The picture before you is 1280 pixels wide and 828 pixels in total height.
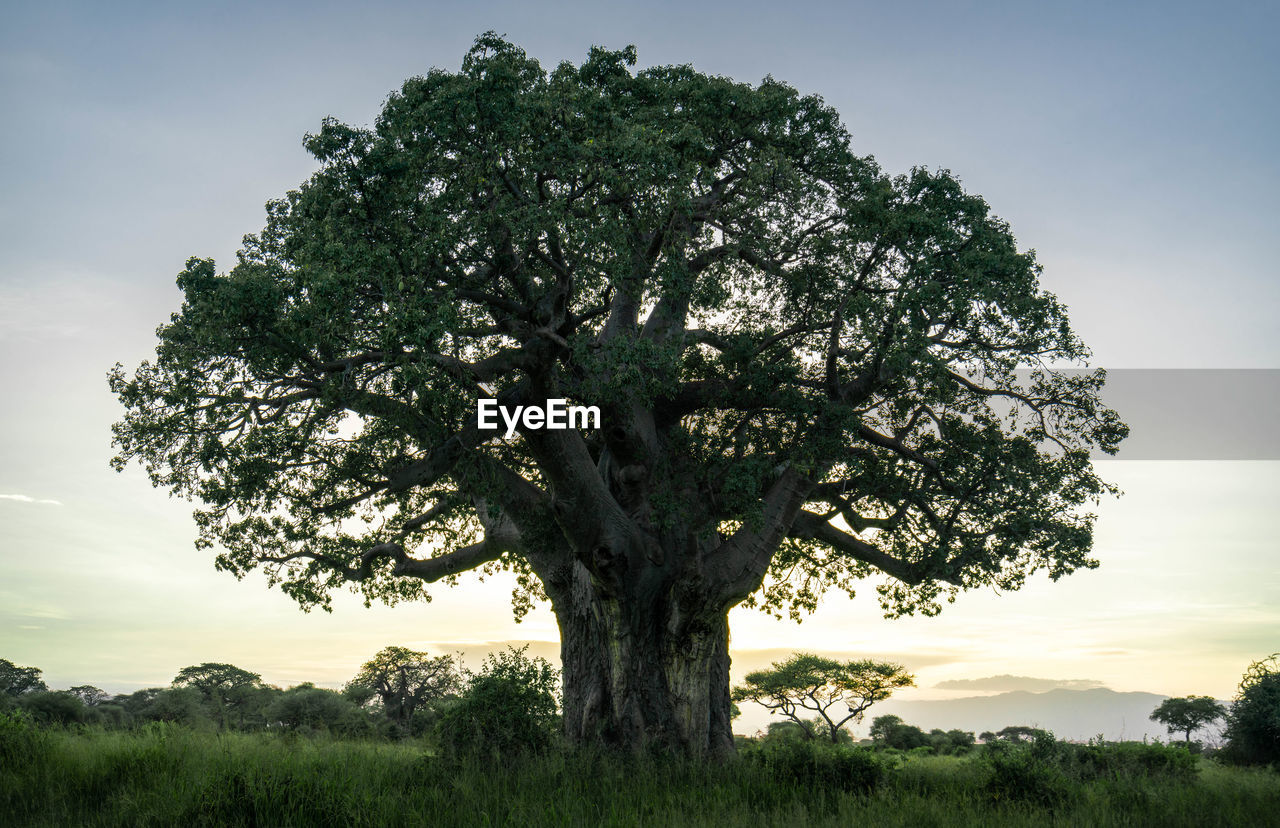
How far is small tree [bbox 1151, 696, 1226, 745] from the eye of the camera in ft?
95.1

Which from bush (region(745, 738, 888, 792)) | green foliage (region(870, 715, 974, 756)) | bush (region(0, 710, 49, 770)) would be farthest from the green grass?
green foliage (region(870, 715, 974, 756))

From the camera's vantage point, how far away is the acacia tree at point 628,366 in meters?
11.2

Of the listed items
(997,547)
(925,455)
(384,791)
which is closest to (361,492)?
(384,791)

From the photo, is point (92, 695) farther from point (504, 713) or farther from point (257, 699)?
point (504, 713)

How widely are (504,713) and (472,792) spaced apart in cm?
256

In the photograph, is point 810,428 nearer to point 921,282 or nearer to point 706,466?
point 706,466

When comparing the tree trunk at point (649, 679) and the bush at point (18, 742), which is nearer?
the bush at point (18, 742)

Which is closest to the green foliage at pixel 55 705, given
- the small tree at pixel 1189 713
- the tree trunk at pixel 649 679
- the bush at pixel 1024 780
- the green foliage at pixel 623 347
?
the green foliage at pixel 623 347

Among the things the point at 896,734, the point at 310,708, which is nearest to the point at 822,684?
the point at 896,734

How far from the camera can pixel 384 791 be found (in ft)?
32.7

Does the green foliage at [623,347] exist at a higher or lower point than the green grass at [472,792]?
higher

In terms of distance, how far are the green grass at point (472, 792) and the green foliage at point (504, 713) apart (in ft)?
1.69

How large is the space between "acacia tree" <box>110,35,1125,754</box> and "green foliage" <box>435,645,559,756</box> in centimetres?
187

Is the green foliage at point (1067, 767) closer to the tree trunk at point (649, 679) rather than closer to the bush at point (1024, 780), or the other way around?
the bush at point (1024, 780)
